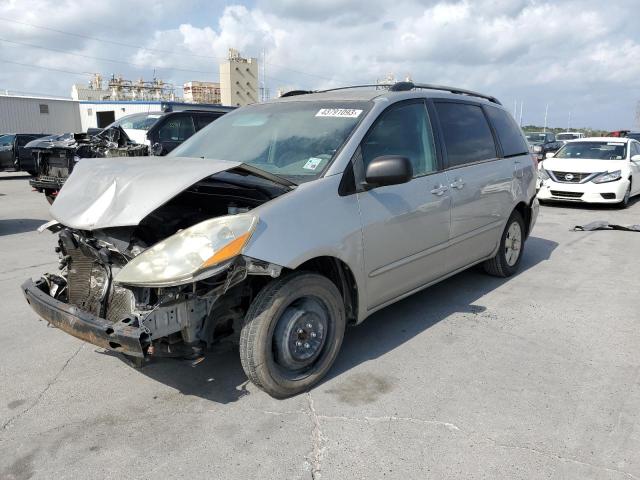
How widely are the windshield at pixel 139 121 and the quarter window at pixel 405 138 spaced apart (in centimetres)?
949

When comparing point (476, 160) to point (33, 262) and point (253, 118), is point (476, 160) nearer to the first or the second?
point (253, 118)

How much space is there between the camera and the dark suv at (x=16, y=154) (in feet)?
51.5

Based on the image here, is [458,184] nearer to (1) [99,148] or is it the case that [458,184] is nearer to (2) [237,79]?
(1) [99,148]

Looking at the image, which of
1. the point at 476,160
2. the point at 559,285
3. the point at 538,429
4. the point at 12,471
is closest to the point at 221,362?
the point at 12,471

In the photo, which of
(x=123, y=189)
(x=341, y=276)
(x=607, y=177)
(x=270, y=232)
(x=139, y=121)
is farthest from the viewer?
(x=139, y=121)

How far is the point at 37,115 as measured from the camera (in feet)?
112

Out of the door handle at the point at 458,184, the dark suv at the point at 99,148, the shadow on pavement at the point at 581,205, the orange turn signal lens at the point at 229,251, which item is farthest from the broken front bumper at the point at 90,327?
the shadow on pavement at the point at 581,205

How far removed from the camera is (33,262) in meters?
6.24

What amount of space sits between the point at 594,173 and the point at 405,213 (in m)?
8.88

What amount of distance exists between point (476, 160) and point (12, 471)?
4213mm

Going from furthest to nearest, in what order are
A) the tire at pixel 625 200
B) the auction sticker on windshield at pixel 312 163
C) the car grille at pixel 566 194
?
the tire at pixel 625 200
the car grille at pixel 566 194
the auction sticker on windshield at pixel 312 163

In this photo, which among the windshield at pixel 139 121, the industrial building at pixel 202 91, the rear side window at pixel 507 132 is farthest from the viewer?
the industrial building at pixel 202 91

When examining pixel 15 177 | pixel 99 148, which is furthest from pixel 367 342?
pixel 15 177

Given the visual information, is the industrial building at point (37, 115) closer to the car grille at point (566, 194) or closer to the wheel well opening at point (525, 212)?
the car grille at point (566, 194)
